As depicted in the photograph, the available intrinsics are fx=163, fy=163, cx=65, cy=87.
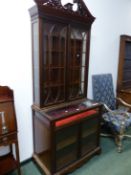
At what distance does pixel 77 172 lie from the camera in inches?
81.6

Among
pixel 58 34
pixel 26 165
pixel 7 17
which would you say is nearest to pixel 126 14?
pixel 58 34

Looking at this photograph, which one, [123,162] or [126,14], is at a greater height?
[126,14]

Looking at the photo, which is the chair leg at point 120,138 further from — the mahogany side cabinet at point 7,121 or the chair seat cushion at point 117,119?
the mahogany side cabinet at point 7,121

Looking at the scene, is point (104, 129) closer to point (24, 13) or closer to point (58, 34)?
point (58, 34)

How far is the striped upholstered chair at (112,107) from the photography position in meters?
2.49

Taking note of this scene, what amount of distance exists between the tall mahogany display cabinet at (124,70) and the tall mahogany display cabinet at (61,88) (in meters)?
1.19

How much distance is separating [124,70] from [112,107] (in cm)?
87

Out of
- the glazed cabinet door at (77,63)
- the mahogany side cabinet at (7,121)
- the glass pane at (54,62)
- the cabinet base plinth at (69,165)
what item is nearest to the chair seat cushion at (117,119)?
the cabinet base plinth at (69,165)

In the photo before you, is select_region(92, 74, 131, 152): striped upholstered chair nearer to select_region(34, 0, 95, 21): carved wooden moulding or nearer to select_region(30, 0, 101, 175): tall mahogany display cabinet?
select_region(30, 0, 101, 175): tall mahogany display cabinet

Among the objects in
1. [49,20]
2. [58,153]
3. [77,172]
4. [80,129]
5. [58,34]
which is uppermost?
[49,20]

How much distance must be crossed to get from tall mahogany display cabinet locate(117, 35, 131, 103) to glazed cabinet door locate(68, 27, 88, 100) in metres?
1.22

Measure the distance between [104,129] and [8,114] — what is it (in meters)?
2.02

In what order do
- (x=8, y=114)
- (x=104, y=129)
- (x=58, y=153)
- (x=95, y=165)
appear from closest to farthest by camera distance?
(x=8, y=114) → (x=58, y=153) → (x=95, y=165) → (x=104, y=129)

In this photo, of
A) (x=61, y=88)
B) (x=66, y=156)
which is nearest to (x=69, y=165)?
(x=66, y=156)
